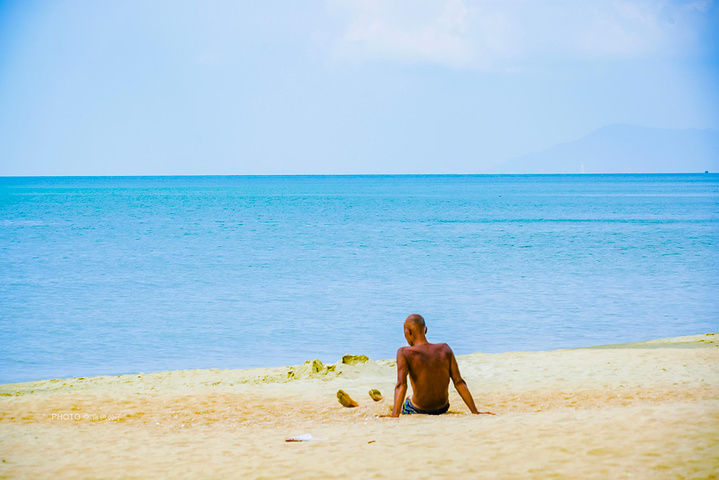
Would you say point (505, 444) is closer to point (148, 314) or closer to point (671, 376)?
point (671, 376)

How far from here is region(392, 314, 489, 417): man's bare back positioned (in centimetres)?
720

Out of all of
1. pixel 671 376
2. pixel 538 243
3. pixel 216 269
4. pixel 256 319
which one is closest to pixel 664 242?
pixel 538 243

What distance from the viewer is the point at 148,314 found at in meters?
18.7

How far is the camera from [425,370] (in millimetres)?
7238

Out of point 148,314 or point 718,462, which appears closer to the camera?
point 718,462

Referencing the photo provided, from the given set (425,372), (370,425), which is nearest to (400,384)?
(425,372)

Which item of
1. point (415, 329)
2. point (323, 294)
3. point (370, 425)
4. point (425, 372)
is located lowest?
point (323, 294)

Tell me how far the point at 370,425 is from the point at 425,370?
30.5 inches

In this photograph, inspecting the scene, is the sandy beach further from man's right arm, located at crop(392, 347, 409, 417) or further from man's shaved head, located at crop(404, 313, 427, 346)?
man's shaved head, located at crop(404, 313, 427, 346)

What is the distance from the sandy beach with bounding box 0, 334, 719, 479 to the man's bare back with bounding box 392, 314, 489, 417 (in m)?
0.23

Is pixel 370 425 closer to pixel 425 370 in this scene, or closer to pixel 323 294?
pixel 425 370

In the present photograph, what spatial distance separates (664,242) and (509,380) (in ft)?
103

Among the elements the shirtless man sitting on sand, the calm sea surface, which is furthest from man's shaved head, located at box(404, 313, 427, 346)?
the calm sea surface

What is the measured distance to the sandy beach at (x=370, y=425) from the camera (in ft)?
18.1
